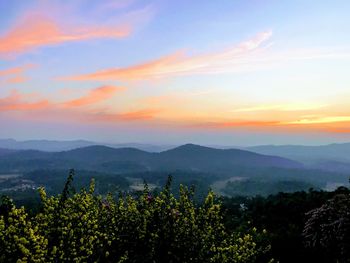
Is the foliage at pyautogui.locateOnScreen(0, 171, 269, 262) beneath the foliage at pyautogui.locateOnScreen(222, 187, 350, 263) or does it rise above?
above

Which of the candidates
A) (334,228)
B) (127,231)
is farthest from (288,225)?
(127,231)

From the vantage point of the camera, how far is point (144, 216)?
1373cm

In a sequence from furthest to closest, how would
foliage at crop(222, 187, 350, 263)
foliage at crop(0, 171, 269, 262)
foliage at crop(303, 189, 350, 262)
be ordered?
1. foliage at crop(222, 187, 350, 263)
2. foliage at crop(303, 189, 350, 262)
3. foliage at crop(0, 171, 269, 262)

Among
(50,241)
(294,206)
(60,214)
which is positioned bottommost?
(294,206)

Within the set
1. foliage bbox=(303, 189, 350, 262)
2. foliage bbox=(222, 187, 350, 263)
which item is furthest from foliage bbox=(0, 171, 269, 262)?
foliage bbox=(303, 189, 350, 262)

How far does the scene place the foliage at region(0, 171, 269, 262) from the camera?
35.1 ft

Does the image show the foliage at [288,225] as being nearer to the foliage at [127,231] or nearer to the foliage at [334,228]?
the foliage at [334,228]

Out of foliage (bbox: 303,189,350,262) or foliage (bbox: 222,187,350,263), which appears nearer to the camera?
foliage (bbox: 303,189,350,262)

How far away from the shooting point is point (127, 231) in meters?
14.1

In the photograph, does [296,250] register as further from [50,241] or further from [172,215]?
[50,241]

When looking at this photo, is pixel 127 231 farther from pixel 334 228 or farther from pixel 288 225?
pixel 288 225

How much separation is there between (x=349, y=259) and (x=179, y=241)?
35.1 ft

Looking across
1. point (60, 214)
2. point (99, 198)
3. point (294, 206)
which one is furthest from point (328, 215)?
point (294, 206)

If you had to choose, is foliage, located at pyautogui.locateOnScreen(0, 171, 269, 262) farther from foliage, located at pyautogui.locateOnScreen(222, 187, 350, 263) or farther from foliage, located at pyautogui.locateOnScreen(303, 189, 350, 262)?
foliage, located at pyautogui.locateOnScreen(303, 189, 350, 262)
